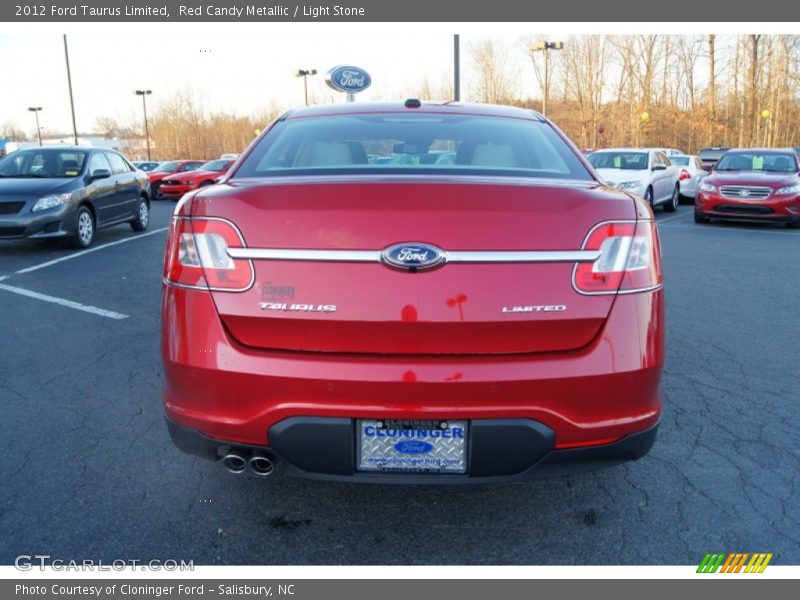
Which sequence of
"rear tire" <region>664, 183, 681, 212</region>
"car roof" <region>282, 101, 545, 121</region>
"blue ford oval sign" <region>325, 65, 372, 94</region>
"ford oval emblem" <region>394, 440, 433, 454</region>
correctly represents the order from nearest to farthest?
1. "ford oval emblem" <region>394, 440, 433, 454</region>
2. "car roof" <region>282, 101, 545, 121</region>
3. "blue ford oval sign" <region>325, 65, 372, 94</region>
4. "rear tire" <region>664, 183, 681, 212</region>

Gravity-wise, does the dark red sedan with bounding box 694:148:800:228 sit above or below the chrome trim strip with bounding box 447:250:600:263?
below

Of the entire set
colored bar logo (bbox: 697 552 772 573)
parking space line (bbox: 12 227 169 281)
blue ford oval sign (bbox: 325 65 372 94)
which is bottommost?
colored bar logo (bbox: 697 552 772 573)

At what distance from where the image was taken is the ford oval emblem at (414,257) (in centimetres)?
204

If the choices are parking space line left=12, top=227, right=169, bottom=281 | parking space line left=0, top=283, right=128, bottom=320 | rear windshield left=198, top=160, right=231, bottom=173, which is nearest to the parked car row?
parking space line left=12, top=227, right=169, bottom=281

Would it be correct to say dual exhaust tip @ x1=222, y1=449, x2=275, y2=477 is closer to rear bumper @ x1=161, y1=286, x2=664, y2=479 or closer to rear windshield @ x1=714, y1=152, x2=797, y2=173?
rear bumper @ x1=161, y1=286, x2=664, y2=479

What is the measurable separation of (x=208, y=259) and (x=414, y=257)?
2.25ft

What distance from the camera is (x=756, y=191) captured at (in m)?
12.3

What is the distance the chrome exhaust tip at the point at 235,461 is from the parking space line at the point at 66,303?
12.8ft

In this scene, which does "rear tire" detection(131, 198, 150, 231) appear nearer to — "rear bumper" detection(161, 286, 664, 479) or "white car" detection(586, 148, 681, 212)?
"white car" detection(586, 148, 681, 212)

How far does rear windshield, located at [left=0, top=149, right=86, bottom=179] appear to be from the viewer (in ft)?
32.4

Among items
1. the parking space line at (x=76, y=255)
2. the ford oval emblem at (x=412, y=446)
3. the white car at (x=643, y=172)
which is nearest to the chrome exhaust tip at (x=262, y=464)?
the ford oval emblem at (x=412, y=446)

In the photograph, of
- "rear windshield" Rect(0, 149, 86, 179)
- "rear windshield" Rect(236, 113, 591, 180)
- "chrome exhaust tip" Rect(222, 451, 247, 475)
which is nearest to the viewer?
"chrome exhaust tip" Rect(222, 451, 247, 475)

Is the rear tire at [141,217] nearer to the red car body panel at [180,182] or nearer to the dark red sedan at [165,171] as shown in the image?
the red car body panel at [180,182]

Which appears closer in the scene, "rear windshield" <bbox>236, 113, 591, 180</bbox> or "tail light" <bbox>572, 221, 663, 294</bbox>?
"tail light" <bbox>572, 221, 663, 294</bbox>
